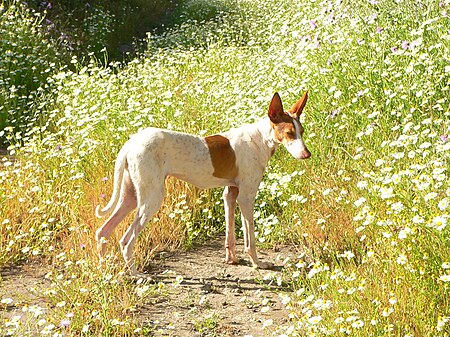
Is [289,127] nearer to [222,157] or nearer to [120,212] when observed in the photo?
[222,157]

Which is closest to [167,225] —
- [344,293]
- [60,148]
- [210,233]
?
[210,233]

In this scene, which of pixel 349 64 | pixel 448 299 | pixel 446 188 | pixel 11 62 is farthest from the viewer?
pixel 11 62

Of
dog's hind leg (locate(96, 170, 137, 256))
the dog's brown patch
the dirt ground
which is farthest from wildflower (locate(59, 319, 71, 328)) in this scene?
the dog's brown patch

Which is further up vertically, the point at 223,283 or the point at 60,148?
the point at 60,148

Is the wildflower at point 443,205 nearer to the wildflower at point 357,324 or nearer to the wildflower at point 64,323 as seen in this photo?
the wildflower at point 357,324

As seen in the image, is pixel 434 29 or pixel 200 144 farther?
pixel 434 29

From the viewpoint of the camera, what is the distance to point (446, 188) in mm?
3645

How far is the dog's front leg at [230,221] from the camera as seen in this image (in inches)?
200

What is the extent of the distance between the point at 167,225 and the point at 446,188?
2581mm

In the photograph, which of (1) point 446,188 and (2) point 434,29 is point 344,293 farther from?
(2) point 434,29

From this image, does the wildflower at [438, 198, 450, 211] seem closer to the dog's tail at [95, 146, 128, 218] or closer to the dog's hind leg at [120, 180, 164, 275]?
the dog's hind leg at [120, 180, 164, 275]

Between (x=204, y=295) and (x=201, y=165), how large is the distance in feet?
3.10

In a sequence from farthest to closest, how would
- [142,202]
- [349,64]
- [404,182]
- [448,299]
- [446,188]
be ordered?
[349,64], [142,202], [404,182], [446,188], [448,299]

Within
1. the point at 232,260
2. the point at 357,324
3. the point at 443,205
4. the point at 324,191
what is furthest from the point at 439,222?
the point at 232,260
